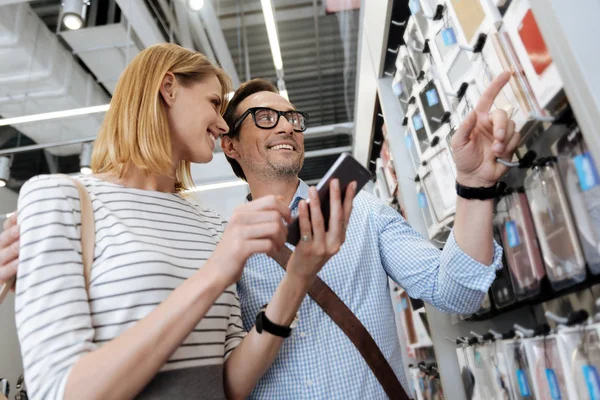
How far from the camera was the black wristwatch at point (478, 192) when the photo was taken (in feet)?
3.95

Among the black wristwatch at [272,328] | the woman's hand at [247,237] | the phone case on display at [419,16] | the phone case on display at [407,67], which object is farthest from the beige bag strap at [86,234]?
the phone case on display at [407,67]

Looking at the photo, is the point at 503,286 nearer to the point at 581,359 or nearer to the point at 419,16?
the point at 581,359

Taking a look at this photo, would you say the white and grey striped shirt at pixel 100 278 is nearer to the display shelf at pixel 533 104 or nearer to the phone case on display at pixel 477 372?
the display shelf at pixel 533 104

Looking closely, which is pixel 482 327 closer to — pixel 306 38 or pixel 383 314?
pixel 383 314

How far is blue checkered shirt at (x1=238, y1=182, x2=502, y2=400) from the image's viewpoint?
52.7 inches

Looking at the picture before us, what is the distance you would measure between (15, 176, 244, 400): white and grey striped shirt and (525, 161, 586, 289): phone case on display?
860 millimetres

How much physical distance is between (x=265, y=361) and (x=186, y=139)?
0.62 meters

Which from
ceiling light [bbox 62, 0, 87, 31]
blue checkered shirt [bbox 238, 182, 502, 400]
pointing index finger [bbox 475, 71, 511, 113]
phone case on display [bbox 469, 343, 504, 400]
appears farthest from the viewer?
ceiling light [bbox 62, 0, 87, 31]

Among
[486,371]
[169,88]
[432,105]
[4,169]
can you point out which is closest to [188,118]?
[169,88]

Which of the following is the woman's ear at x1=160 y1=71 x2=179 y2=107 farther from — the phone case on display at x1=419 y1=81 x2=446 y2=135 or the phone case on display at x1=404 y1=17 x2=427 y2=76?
the phone case on display at x1=404 y1=17 x2=427 y2=76

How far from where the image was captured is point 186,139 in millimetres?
1280

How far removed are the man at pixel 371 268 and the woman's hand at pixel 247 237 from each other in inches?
5.2

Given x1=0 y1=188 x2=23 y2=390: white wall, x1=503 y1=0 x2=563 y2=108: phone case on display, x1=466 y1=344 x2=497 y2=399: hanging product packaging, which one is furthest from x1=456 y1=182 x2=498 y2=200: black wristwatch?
x1=0 y1=188 x2=23 y2=390: white wall

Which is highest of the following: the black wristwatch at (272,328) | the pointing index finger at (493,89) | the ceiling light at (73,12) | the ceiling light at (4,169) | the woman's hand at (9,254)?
the ceiling light at (4,169)
